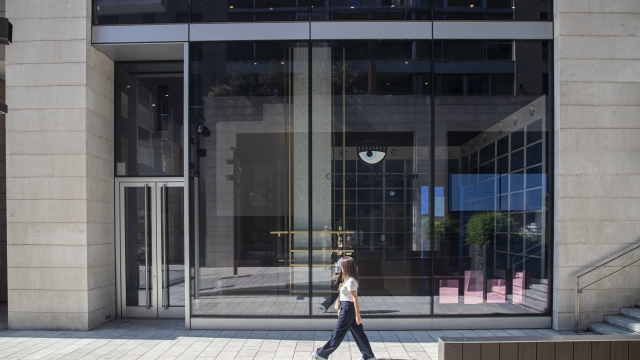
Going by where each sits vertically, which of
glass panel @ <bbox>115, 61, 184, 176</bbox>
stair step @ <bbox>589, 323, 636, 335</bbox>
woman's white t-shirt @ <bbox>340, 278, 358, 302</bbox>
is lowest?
stair step @ <bbox>589, 323, 636, 335</bbox>

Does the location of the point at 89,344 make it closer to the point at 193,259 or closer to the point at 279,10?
the point at 193,259

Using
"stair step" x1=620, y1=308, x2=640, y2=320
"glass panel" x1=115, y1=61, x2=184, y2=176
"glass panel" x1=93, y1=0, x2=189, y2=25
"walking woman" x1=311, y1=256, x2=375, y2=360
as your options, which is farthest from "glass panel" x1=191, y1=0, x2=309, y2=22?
"stair step" x1=620, y1=308, x2=640, y2=320

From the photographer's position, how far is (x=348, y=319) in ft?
23.1

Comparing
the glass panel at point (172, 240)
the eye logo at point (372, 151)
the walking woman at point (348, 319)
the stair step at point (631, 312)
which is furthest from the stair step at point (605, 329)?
the glass panel at point (172, 240)

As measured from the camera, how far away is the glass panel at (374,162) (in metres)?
9.62

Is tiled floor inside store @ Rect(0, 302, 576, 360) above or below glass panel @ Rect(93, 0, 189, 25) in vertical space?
below

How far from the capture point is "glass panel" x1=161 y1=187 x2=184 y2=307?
Result: 33.8 ft

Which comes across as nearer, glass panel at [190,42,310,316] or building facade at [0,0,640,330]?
building facade at [0,0,640,330]

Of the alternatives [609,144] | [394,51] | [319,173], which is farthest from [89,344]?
[609,144]

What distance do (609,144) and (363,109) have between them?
4688mm

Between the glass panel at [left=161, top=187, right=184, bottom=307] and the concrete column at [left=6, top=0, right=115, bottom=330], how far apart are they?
1.42 meters

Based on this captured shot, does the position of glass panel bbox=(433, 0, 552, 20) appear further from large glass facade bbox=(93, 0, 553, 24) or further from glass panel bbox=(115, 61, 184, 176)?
glass panel bbox=(115, 61, 184, 176)

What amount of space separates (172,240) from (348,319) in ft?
16.2

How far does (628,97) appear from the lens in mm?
9273
